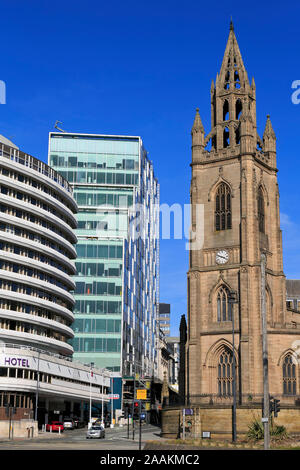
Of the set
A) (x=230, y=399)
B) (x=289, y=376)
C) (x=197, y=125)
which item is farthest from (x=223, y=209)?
(x=230, y=399)

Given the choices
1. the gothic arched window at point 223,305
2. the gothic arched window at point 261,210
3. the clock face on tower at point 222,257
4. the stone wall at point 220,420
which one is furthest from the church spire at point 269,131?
the stone wall at point 220,420

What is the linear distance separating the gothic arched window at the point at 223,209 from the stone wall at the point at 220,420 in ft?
70.8

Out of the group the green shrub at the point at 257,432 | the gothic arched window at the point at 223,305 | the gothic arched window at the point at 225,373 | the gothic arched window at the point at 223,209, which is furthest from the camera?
the gothic arched window at the point at 223,209

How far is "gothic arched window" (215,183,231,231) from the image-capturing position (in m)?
75.0

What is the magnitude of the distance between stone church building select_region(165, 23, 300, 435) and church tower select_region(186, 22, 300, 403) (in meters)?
0.11

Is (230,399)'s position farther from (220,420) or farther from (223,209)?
(223,209)

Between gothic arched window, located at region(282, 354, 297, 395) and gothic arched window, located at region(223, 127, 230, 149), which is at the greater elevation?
gothic arched window, located at region(223, 127, 230, 149)

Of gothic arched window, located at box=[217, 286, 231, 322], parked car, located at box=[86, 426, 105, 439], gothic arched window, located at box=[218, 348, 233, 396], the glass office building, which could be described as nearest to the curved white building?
the glass office building

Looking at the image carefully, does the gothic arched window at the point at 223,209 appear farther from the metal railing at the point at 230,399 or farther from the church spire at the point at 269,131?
the metal railing at the point at 230,399

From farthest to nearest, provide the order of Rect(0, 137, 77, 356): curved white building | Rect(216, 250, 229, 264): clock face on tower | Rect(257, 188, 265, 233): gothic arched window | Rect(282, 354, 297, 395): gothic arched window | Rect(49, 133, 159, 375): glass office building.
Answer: Rect(49, 133, 159, 375): glass office building → Rect(257, 188, 265, 233): gothic arched window → Rect(0, 137, 77, 356): curved white building → Rect(216, 250, 229, 264): clock face on tower → Rect(282, 354, 297, 395): gothic arched window

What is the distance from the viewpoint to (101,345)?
104125 mm

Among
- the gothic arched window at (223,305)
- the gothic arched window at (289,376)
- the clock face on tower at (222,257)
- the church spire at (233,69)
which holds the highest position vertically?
the church spire at (233,69)

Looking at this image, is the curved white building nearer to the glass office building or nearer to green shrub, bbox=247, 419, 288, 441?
the glass office building

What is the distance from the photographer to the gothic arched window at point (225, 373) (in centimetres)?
7006
